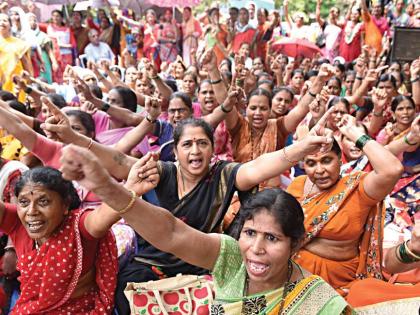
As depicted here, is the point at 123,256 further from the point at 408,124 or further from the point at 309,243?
the point at 408,124

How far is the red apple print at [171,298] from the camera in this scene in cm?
269

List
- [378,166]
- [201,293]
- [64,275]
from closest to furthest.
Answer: [64,275]
[378,166]
[201,293]

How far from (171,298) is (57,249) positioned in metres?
0.59

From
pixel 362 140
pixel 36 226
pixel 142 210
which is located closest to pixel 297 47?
pixel 362 140

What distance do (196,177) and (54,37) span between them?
324 inches

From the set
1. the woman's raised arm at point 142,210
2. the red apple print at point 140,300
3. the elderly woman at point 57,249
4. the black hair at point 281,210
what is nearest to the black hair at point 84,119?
the elderly woman at point 57,249

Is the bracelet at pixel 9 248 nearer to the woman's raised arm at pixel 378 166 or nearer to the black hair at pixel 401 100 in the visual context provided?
the woman's raised arm at pixel 378 166

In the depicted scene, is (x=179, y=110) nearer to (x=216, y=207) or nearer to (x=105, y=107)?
(x=105, y=107)

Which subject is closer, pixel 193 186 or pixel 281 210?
pixel 281 210

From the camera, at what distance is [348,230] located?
2834mm

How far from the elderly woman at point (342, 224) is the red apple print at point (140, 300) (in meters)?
0.82

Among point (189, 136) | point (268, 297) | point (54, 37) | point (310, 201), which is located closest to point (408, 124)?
point (310, 201)

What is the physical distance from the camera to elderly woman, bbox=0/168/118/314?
8.10 feet

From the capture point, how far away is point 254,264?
6.52ft
